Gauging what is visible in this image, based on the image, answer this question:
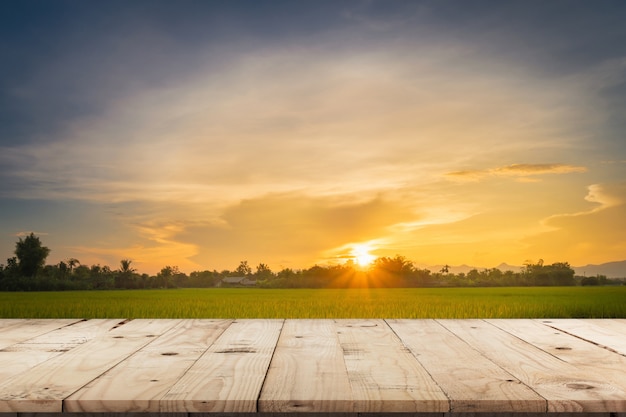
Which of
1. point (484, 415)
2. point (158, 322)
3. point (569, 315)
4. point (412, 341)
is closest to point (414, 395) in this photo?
point (484, 415)

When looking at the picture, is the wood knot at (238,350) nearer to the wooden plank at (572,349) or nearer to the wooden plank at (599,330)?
the wooden plank at (572,349)

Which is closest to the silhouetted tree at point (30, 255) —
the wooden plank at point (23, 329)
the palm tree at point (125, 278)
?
the palm tree at point (125, 278)

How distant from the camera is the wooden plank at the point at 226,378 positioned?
162 centimetres

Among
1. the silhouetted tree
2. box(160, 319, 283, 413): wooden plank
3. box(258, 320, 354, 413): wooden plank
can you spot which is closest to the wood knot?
box(160, 319, 283, 413): wooden plank

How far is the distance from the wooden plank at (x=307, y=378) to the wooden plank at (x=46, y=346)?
914 millimetres

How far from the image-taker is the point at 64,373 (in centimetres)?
200

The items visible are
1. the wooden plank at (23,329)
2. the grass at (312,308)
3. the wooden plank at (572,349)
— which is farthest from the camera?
the grass at (312,308)

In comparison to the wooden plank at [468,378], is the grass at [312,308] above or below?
below

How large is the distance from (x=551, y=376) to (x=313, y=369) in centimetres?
81

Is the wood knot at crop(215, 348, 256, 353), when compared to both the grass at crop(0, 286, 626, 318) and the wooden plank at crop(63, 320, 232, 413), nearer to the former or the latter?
the wooden plank at crop(63, 320, 232, 413)

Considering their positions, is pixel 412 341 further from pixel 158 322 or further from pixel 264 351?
pixel 158 322

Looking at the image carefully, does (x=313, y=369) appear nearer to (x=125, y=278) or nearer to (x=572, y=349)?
(x=572, y=349)

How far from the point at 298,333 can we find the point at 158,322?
956 mm

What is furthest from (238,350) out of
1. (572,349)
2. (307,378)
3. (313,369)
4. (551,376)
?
(572,349)
